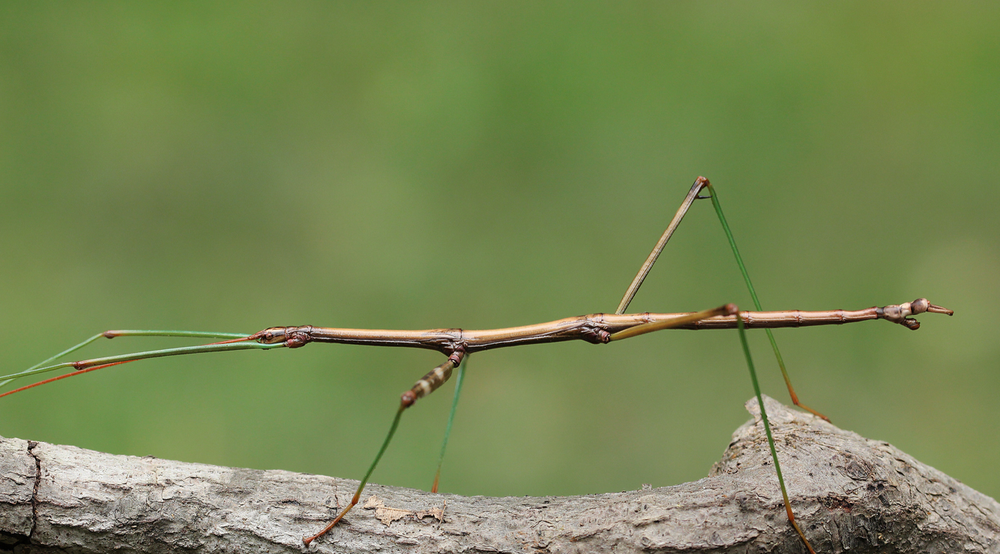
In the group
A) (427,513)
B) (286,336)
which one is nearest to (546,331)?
(427,513)

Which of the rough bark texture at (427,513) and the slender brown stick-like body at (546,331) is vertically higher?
the slender brown stick-like body at (546,331)

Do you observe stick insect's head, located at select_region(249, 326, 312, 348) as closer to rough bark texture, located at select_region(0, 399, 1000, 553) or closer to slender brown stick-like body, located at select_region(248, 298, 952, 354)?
slender brown stick-like body, located at select_region(248, 298, 952, 354)

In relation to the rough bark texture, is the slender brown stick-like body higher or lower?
higher

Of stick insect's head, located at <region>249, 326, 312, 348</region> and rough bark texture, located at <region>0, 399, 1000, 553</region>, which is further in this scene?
stick insect's head, located at <region>249, 326, 312, 348</region>

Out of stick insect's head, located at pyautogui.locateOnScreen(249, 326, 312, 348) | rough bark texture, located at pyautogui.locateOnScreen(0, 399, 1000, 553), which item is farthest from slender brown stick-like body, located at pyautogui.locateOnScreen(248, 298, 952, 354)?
rough bark texture, located at pyautogui.locateOnScreen(0, 399, 1000, 553)

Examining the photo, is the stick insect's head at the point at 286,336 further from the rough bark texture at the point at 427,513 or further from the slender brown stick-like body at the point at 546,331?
the rough bark texture at the point at 427,513

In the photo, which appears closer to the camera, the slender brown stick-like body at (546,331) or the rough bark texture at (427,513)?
the rough bark texture at (427,513)

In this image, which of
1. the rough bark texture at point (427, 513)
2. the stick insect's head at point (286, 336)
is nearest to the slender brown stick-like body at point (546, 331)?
the stick insect's head at point (286, 336)

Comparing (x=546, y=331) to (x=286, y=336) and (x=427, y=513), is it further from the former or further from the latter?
(x=286, y=336)
